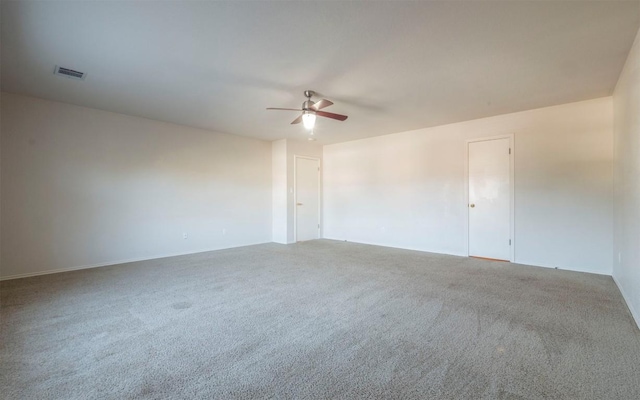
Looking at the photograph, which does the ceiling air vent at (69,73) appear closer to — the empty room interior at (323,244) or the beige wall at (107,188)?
the empty room interior at (323,244)

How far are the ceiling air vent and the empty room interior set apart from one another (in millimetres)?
61

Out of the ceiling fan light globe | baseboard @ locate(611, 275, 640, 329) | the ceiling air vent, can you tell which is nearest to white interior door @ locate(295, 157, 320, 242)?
the ceiling fan light globe

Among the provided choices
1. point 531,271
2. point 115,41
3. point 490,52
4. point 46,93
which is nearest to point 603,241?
point 531,271

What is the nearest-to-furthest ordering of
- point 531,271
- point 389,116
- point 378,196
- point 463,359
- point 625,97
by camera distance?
point 463,359 → point 625,97 → point 531,271 → point 389,116 → point 378,196

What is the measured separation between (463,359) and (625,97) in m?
3.52

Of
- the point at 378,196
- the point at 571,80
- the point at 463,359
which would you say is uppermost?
the point at 571,80

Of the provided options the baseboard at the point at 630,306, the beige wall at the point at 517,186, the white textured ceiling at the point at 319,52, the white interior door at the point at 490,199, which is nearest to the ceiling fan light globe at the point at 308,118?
the white textured ceiling at the point at 319,52

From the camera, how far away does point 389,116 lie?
494cm

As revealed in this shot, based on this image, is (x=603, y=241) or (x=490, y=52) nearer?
(x=490, y=52)

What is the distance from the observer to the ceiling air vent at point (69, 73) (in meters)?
3.14

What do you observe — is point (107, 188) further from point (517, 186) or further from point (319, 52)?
point (517, 186)

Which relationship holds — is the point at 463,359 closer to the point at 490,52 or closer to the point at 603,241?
the point at 490,52

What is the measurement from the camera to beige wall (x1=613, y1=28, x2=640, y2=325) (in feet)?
8.34

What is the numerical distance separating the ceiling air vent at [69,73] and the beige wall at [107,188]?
1.40 meters
